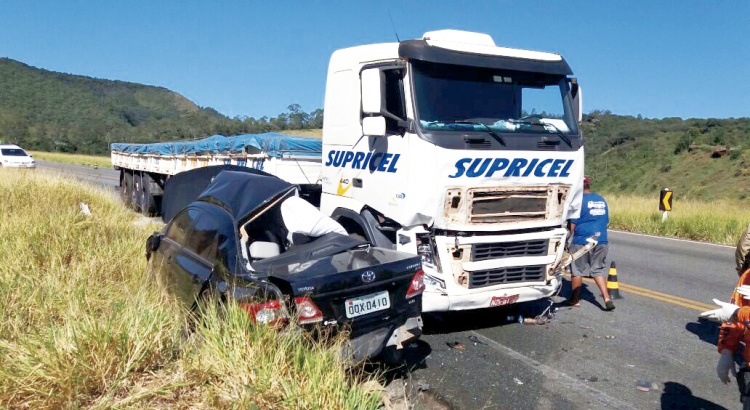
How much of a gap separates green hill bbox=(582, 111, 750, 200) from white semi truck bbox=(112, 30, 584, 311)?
94.9 ft

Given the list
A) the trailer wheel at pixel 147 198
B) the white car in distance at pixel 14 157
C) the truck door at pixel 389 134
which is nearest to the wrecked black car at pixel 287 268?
the truck door at pixel 389 134

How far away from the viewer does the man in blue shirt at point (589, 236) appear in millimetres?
7363

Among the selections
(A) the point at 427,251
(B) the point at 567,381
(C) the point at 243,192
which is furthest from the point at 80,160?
(B) the point at 567,381

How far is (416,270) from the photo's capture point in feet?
15.9

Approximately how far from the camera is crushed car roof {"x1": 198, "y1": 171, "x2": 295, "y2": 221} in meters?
5.12

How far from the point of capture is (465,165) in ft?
19.1

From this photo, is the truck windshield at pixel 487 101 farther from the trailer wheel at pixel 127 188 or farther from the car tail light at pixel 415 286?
the trailer wheel at pixel 127 188

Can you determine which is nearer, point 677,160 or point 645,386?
point 645,386

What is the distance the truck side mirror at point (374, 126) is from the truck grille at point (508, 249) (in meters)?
→ 1.43

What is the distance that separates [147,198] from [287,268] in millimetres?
12756

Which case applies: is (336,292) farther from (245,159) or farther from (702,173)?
(702,173)

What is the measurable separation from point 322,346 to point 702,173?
128ft

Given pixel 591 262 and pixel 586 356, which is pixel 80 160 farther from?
pixel 586 356

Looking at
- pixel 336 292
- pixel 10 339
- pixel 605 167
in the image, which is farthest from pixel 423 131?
pixel 605 167
